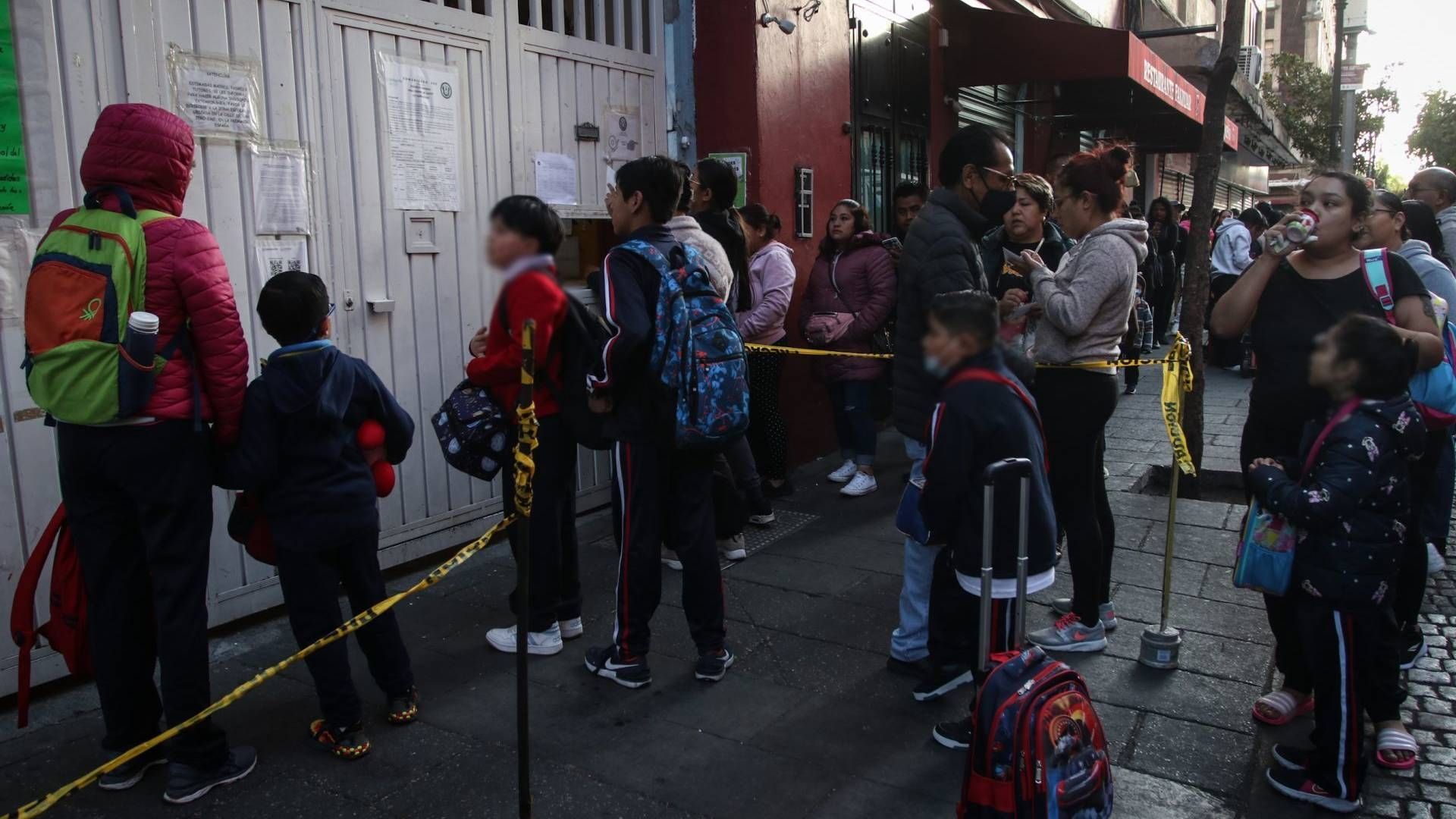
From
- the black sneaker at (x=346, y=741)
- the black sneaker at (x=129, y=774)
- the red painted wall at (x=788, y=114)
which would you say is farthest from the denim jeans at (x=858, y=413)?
the black sneaker at (x=129, y=774)

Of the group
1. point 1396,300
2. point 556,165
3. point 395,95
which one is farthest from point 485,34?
point 1396,300

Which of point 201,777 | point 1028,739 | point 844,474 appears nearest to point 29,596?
point 201,777

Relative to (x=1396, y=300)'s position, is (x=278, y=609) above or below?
below

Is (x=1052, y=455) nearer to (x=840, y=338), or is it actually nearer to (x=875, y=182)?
(x=840, y=338)

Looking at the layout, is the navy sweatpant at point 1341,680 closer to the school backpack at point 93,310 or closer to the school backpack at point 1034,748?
the school backpack at point 1034,748

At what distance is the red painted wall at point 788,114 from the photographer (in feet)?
20.9

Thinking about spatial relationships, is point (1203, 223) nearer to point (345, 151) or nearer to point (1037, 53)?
point (1037, 53)

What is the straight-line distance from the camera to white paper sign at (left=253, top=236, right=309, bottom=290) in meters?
4.18

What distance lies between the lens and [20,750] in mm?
3365

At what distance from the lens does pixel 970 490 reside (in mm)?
2678

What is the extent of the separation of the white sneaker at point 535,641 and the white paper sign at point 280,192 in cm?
177

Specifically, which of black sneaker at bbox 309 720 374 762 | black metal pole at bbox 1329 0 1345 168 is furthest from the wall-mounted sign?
black metal pole at bbox 1329 0 1345 168

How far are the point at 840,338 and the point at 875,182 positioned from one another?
99.3 inches

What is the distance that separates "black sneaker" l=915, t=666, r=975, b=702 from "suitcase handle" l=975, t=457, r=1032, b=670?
3.18 ft
